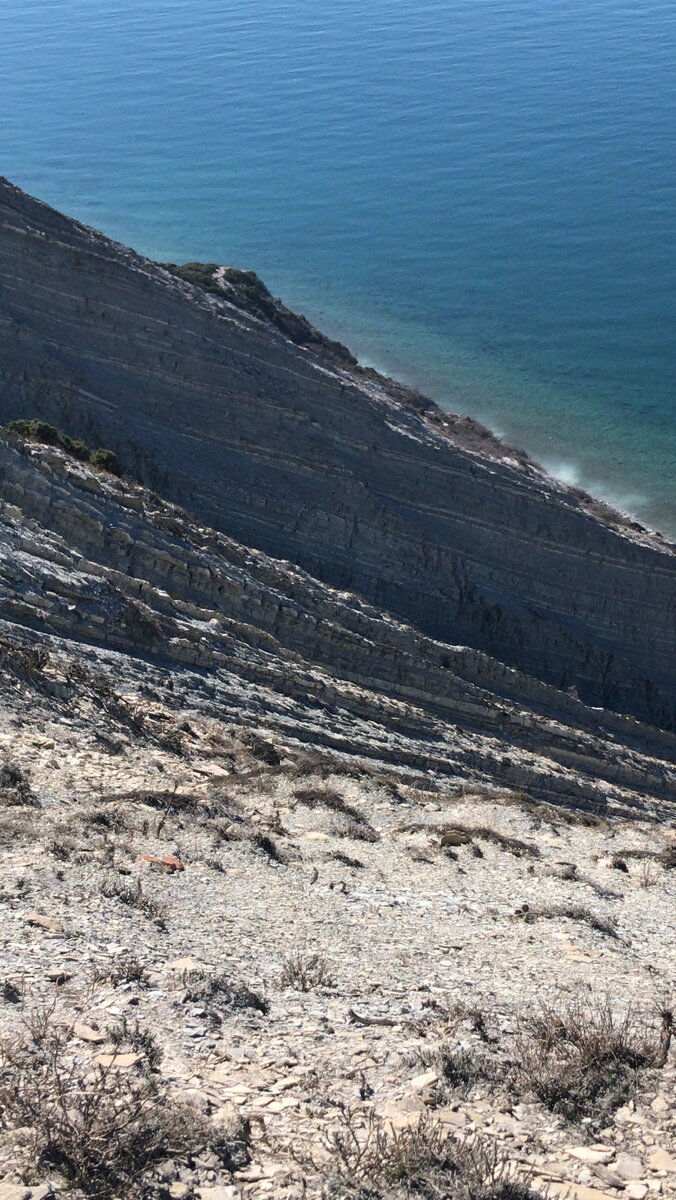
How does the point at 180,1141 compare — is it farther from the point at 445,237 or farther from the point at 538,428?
the point at 445,237

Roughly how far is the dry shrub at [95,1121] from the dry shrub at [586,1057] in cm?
282

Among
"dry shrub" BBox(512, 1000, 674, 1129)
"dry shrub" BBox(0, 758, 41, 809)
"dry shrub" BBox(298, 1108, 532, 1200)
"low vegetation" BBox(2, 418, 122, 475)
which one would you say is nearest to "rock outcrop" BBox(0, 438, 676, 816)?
"low vegetation" BBox(2, 418, 122, 475)

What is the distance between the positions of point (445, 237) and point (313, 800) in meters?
67.6

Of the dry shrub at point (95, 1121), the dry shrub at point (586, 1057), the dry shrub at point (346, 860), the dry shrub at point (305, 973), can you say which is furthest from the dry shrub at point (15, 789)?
the dry shrub at point (586, 1057)

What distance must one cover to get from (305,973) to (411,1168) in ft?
12.3

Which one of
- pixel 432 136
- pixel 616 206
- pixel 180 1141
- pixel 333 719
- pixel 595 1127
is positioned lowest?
pixel 180 1141

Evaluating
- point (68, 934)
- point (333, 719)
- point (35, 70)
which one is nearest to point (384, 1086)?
point (68, 934)

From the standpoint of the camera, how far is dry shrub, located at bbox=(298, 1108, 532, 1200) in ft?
26.2

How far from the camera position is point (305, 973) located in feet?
38.6

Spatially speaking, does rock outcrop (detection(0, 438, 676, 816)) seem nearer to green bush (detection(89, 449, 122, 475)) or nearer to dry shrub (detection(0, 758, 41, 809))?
green bush (detection(89, 449, 122, 475))

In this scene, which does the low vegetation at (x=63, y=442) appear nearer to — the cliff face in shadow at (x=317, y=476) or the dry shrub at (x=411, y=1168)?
the cliff face in shadow at (x=317, y=476)

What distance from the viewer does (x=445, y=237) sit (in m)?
78.8

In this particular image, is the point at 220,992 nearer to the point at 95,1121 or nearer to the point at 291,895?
the point at 95,1121

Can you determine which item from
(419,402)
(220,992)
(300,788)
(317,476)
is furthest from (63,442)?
(419,402)
